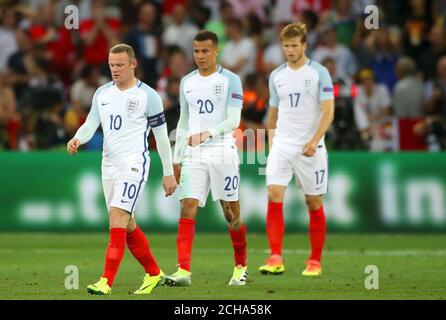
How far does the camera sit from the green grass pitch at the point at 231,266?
1020 cm

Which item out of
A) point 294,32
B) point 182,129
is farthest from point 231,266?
point 294,32

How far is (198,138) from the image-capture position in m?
10.6

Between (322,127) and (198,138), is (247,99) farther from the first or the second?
(198,138)

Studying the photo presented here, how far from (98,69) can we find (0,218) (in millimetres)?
3391

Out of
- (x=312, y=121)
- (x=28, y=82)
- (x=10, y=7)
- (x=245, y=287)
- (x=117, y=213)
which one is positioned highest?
(x=10, y=7)

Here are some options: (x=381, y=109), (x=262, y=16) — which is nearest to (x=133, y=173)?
(x=381, y=109)

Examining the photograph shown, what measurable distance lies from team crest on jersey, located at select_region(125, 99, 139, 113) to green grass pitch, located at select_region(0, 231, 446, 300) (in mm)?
1555

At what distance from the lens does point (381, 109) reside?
707 inches

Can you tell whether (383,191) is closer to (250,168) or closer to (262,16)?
(250,168)

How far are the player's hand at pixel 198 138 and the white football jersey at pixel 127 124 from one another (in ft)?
1.81

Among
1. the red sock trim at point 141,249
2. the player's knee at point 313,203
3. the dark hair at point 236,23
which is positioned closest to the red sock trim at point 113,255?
the red sock trim at point 141,249

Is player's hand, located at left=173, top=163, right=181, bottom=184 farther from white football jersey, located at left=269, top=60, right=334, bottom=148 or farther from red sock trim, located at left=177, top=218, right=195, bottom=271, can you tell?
white football jersey, located at left=269, top=60, right=334, bottom=148

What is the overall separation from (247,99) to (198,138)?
706 centimetres

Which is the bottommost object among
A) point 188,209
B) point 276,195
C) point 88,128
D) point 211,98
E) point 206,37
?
point 188,209
